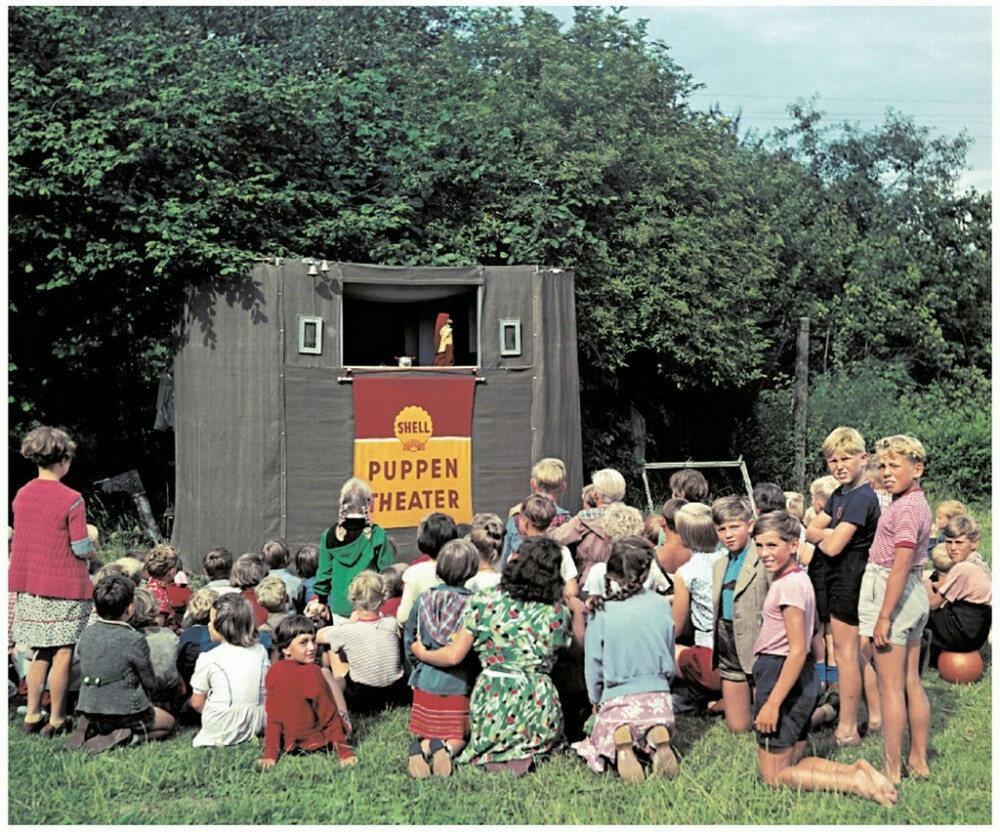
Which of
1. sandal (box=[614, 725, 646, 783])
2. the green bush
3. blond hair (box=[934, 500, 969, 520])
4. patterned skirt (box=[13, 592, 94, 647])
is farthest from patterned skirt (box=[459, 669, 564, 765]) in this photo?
the green bush

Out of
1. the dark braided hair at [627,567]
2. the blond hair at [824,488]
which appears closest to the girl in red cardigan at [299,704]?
the dark braided hair at [627,567]

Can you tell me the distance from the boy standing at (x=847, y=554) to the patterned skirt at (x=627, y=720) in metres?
1.03

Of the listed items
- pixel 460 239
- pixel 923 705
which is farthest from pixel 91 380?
pixel 923 705

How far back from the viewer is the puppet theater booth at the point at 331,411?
11.4 metres

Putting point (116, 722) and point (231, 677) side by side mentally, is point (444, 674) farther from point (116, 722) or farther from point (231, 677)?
point (116, 722)

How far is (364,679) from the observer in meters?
6.80

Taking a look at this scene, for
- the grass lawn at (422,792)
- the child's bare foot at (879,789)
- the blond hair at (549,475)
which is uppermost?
the blond hair at (549,475)

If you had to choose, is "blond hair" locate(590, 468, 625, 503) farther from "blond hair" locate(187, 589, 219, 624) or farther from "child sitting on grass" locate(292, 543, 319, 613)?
"blond hair" locate(187, 589, 219, 624)

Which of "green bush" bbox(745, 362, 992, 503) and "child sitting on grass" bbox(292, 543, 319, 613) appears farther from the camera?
"green bush" bbox(745, 362, 992, 503)

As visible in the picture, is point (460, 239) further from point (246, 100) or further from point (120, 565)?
point (120, 565)

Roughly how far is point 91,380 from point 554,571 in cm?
917

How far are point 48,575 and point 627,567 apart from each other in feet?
10.5

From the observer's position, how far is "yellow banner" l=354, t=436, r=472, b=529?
11.6 metres

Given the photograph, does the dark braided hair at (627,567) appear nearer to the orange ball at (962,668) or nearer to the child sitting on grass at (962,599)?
the child sitting on grass at (962,599)
